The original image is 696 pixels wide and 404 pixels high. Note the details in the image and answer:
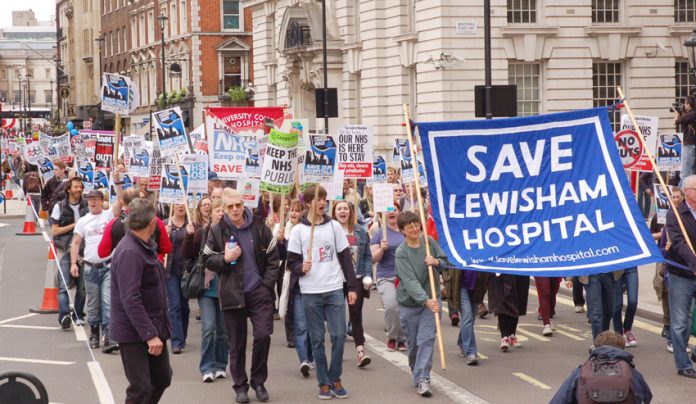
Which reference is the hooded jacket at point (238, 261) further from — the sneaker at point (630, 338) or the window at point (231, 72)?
the window at point (231, 72)

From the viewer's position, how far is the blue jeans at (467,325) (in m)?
12.3

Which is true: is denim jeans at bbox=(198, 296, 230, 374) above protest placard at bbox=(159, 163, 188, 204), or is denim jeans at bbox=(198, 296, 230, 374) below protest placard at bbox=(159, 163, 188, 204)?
below

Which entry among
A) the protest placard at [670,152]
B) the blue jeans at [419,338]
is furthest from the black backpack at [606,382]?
the protest placard at [670,152]

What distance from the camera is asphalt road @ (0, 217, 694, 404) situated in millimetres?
10938

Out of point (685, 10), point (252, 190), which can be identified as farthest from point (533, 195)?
point (685, 10)

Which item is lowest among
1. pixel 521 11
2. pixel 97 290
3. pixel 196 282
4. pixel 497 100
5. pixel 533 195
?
pixel 97 290

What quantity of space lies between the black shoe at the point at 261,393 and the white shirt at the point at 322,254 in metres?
0.93

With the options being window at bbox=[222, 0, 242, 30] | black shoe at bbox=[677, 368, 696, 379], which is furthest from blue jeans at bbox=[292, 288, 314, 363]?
window at bbox=[222, 0, 242, 30]

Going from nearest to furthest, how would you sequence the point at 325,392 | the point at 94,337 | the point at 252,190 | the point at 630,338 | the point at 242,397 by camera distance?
the point at 242,397 < the point at 325,392 < the point at 630,338 < the point at 94,337 < the point at 252,190

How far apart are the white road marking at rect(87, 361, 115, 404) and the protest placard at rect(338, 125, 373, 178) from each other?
591cm

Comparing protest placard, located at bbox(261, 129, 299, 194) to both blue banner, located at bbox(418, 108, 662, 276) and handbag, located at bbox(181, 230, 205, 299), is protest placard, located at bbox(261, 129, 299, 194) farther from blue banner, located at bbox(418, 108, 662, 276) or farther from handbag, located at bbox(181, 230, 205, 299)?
blue banner, located at bbox(418, 108, 662, 276)

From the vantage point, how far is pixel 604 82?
36.3m

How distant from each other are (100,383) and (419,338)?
3035 millimetres

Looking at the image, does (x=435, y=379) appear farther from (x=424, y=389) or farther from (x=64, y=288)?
(x=64, y=288)
